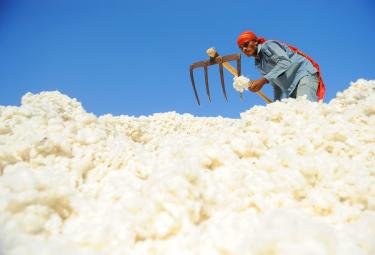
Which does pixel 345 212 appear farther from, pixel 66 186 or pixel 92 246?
pixel 66 186

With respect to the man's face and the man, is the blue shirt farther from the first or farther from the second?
the man's face

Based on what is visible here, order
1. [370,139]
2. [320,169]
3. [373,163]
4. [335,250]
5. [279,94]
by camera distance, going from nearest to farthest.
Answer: [335,250]
[320,169]
[373,163]
[370,139]
[279,94]

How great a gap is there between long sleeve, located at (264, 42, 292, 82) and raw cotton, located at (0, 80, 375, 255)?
1.95m

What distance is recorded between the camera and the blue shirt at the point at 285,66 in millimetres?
3636

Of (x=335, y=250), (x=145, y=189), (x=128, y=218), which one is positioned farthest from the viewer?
A: (x=145, y=189)

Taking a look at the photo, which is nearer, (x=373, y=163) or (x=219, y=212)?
(x=219, y=212)

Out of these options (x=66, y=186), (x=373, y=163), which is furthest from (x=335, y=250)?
(x=66, y=186)

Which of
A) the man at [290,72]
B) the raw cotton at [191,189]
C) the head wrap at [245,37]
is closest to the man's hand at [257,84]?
the man at [290,72]

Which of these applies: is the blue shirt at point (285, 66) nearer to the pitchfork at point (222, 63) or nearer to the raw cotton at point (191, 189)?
the pitchfork at point (222, 63)

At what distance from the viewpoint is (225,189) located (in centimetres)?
112

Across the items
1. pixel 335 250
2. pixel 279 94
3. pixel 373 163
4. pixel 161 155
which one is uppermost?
pixel 279 94

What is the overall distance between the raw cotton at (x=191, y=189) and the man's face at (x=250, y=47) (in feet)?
8.51

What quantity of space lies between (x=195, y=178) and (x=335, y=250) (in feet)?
1.73

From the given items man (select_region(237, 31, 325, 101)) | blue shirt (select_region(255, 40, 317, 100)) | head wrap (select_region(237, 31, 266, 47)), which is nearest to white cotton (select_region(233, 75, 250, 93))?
man (select_region(237, 31, 325, 101))
